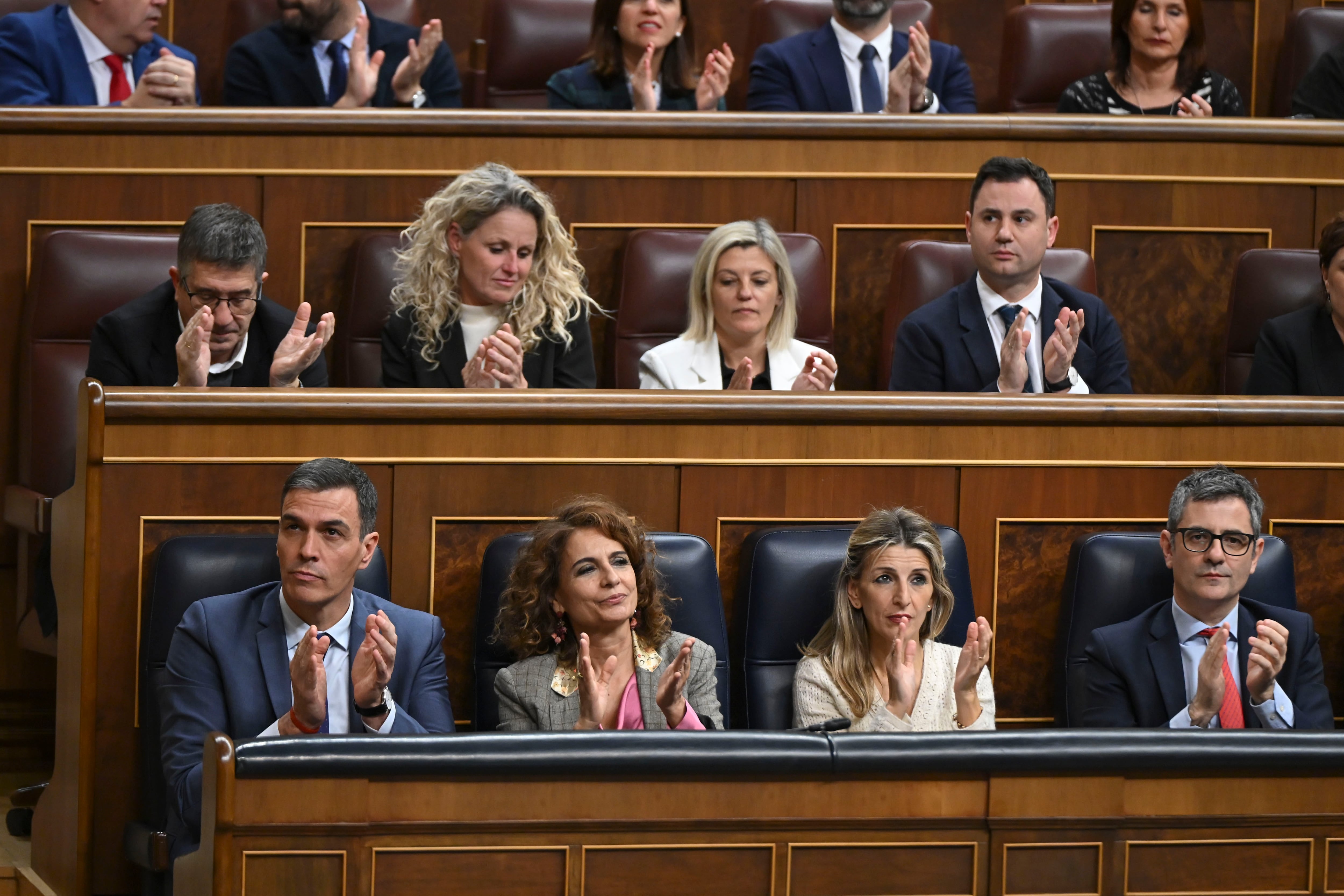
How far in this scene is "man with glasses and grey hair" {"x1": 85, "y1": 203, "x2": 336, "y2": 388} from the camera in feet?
4.67

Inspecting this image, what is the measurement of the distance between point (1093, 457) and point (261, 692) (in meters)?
0.67

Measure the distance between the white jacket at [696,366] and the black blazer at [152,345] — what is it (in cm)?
33

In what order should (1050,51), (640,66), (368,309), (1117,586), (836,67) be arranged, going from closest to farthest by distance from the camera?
(1117,586) < (368,309) < (640,66) < (836,67) < (1050,51)

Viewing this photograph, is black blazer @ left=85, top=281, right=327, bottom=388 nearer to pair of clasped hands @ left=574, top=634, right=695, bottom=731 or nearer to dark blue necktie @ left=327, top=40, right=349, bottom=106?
pair of clasped hands @ left=574, top=634, right=695, bottom=731

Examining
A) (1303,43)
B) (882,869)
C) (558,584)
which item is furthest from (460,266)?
(1303,43)

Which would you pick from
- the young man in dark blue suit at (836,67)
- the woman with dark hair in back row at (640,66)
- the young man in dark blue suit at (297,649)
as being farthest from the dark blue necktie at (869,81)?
the young man in dark blue suit at (297,649)

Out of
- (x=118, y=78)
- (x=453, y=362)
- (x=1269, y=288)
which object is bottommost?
(x=453, y=362)

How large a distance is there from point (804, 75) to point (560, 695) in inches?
39.8

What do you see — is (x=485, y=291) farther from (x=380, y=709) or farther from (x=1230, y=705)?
(x=1230, y=705)

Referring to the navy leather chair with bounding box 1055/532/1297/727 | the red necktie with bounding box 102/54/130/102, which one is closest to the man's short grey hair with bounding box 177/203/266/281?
the red necktie with bounding box 102/54/130/102

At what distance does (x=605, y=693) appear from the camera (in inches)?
47.5

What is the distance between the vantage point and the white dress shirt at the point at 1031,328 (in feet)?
5.21

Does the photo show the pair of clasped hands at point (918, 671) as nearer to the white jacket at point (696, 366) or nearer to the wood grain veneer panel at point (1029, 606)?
the wood grain veneer panel at point (1029, 606)

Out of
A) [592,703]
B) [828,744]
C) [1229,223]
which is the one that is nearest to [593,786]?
[828,744]
